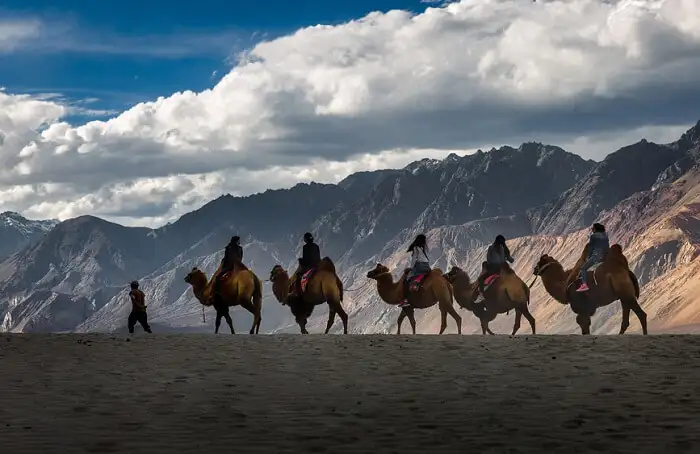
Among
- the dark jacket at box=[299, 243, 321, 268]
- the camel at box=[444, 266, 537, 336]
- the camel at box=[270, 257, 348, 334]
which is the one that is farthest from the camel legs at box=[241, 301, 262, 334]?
the camel at box=[444, 266, 537, 336]

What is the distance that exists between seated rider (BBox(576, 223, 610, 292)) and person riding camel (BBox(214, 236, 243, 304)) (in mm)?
9474

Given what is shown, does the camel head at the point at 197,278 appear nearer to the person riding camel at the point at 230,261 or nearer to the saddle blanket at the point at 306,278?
the person riding camel at the point at 230,261

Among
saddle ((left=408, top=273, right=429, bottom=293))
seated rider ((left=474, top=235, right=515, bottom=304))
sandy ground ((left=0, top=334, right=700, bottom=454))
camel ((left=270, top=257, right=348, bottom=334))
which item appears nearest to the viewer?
sandy ground ((left=0, top=334, right=700, bottom=454))

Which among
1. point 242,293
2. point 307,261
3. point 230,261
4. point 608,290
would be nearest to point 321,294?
point 307,261

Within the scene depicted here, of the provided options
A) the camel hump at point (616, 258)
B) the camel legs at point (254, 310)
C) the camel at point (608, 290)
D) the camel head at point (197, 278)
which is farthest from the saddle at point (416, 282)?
the camel head at point (197, 278)

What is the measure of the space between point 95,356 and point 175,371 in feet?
11.5

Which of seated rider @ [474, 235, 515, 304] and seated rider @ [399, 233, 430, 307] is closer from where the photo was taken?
seated rider @ [399, 233, 430, 307]

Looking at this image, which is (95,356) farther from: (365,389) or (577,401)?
(577,401)

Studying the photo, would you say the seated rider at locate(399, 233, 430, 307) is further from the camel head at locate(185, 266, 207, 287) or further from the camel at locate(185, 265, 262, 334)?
the camel head at locate(185, 266, 207, 287)

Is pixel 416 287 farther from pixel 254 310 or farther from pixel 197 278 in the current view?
pixel 197 278

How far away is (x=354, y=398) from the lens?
43.2 feet

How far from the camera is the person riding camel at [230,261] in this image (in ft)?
102

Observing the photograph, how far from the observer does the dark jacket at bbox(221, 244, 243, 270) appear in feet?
102

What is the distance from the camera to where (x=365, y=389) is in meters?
14.1
